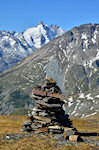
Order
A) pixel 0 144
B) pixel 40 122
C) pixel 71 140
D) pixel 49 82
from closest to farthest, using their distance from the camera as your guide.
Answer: pixel 0 144 < pixel 71 140 < pixel 40 122 < pixel 49 82

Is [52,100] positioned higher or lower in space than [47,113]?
higher

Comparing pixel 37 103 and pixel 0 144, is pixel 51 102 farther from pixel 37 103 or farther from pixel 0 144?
pixel 0 144

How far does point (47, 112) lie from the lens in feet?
137

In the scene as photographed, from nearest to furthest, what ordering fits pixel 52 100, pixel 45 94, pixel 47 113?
pixel 47 113, pixel 52 100, pixel 45 94

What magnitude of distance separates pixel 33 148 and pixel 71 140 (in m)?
8.31

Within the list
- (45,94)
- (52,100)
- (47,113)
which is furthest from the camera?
(45,94)

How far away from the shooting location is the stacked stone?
40403 mm

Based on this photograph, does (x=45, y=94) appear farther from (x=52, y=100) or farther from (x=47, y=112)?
(x=47, y=112)

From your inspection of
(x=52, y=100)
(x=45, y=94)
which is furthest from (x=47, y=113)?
(x=45, y=94)

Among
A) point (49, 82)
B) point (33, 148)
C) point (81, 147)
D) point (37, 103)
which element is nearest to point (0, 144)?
point (33, 148)

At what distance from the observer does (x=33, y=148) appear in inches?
1028

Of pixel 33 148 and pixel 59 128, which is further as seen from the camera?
pixel 59 128

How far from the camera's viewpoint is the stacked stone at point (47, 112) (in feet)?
133

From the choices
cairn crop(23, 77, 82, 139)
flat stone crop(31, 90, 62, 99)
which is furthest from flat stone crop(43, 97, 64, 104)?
flat stone crop(31, 90, 62, 99)
